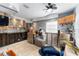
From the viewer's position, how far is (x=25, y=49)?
160 cm

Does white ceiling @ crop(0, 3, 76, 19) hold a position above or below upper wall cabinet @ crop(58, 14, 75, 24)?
above

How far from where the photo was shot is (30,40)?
63.7 inches

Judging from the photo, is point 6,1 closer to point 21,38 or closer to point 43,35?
point 21,38

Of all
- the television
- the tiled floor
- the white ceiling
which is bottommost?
the tiled floor

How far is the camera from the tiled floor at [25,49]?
1.59 meters

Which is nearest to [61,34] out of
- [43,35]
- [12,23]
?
[43,35]

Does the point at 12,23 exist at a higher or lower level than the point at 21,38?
higher

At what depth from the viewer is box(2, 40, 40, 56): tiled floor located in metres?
1.59

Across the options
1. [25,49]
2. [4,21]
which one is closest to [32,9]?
[4,21]

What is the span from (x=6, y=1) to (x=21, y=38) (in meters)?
0.67

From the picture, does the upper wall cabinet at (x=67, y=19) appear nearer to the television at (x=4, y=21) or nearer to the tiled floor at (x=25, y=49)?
the tiled floor at (x=25, y=49)

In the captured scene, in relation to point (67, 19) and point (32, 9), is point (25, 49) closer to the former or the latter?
point (32, 9)

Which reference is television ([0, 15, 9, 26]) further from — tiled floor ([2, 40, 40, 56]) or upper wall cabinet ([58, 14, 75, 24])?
upper wall cabinet ([58, 14, 75, 24])

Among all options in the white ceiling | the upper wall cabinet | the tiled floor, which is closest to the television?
the white ceiling
